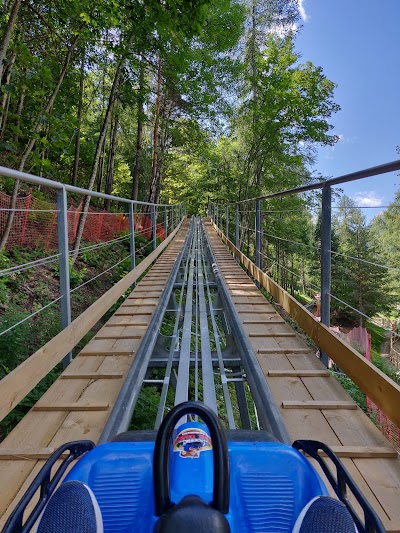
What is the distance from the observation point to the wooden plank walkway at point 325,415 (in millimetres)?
1258

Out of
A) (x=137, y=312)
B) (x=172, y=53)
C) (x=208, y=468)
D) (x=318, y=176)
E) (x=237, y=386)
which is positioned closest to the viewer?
(x=208, y=468)

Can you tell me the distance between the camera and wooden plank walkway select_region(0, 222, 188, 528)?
1.32 metres

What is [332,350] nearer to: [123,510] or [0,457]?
[123,510]

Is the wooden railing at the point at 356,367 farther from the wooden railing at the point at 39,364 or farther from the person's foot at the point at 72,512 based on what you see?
the wooden railing at the point at 39,364

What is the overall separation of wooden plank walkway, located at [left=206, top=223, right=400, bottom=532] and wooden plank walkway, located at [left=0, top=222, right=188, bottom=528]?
33.4 inches

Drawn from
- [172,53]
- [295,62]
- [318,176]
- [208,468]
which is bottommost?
[208,468]

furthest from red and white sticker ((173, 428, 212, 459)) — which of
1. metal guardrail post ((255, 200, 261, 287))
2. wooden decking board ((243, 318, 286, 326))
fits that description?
metal guardrail post ((255, 200, 261, 287))

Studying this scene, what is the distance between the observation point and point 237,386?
275 cm

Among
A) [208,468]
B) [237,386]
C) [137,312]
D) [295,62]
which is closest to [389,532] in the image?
[208,468]

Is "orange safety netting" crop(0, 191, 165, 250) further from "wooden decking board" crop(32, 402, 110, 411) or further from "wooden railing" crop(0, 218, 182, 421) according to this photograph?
"wooden decking board" crop(32, 402, 110, 411)

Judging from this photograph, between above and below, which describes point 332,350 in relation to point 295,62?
below

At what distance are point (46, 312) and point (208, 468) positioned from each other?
3.71 m

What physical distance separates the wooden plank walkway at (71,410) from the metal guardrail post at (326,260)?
1245 millimetres

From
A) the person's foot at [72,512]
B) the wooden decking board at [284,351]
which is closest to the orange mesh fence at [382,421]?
the wooden decking board at [284,351]
